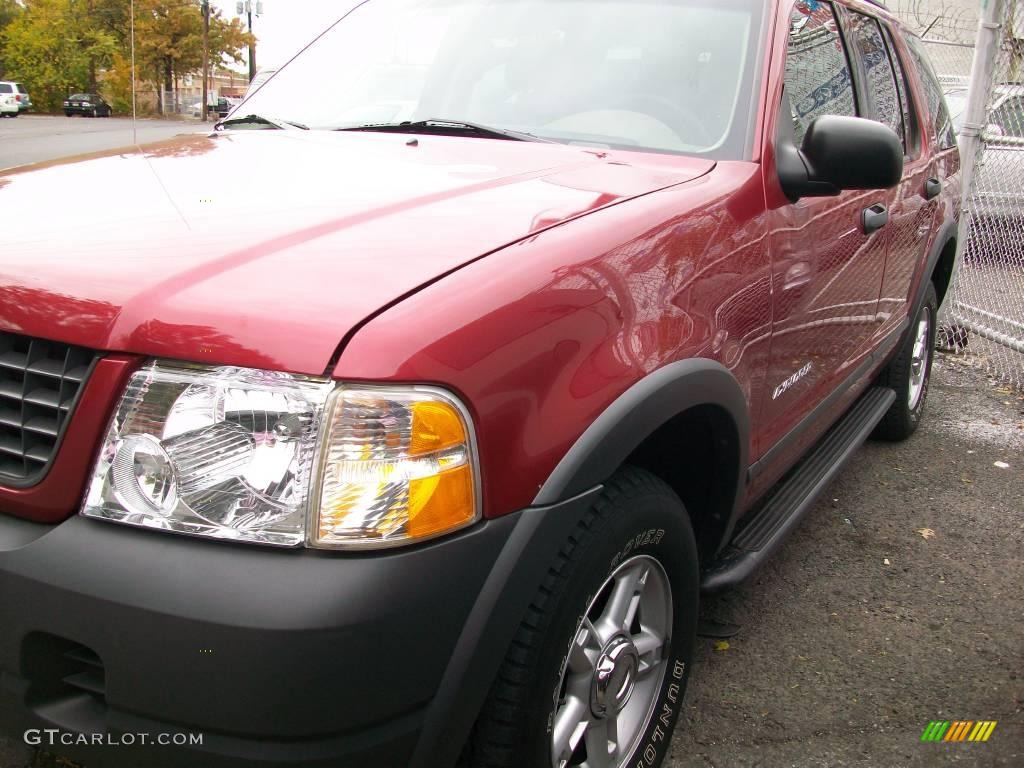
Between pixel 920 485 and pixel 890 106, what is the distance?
5.41ft

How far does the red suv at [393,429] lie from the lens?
4.31 ft

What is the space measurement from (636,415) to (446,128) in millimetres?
1317

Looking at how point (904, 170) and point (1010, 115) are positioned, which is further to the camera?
point (1010, 115)

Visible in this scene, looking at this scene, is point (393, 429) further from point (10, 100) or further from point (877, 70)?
point (10, 100)

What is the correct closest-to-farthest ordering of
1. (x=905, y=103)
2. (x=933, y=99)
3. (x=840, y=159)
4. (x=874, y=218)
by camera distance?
(x=840, y=159) < (x=874, y=218) < (x=905, y=103) < (x=933, y=99)

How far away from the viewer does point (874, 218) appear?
9.96ft

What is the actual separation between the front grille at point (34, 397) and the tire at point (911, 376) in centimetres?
359

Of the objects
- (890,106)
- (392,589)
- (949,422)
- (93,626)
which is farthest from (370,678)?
(949,422)

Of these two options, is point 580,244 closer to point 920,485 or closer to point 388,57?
point 388,57

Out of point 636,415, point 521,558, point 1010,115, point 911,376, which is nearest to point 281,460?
point 521,558

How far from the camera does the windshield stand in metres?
2.49

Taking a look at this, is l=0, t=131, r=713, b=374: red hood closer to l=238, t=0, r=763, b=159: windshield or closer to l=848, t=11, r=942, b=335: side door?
l=238, t=0, r=763, b=159: windshield

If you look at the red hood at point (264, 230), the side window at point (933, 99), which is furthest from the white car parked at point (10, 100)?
the red hood at point (264, 230)

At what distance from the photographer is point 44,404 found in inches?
57.4
